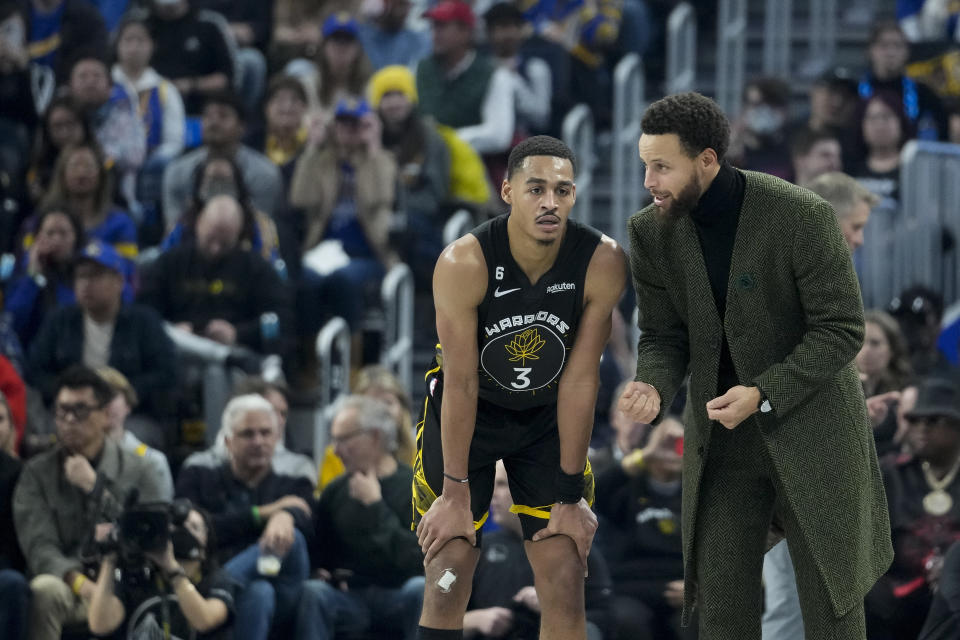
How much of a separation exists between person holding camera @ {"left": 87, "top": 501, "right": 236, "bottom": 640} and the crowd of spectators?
0.01 metres

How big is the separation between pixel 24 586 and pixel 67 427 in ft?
2.74

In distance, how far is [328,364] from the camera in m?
8.92

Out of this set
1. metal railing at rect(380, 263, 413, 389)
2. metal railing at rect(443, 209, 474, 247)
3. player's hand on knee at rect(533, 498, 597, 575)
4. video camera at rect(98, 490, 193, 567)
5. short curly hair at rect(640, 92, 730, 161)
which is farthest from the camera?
metal railing at rect(443, 209, 474, 247)

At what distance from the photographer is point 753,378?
4.60 meters

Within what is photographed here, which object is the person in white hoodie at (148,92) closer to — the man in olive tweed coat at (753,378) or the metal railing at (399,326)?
the metal railing at (399,326)

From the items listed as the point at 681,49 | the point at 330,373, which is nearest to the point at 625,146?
the point at 681,49

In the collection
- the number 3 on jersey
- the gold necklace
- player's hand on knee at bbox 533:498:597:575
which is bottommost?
the gold necklace

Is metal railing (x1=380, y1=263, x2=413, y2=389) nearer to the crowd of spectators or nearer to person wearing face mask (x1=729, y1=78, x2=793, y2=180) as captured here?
the crowd of spectators

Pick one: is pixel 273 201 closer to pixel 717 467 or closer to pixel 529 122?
pixel 529 122

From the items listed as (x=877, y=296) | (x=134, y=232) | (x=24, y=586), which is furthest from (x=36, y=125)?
(x=877, y=296)

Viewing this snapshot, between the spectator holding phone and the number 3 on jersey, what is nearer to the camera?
the number 3 on jersey

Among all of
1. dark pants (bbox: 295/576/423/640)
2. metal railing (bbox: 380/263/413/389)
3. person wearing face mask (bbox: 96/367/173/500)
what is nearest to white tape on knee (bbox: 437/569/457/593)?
dark pants (bbox: 295/576/423/640)

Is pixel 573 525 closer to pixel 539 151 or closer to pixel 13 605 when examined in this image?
pixel 539 151

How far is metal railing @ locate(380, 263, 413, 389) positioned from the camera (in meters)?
9.31
